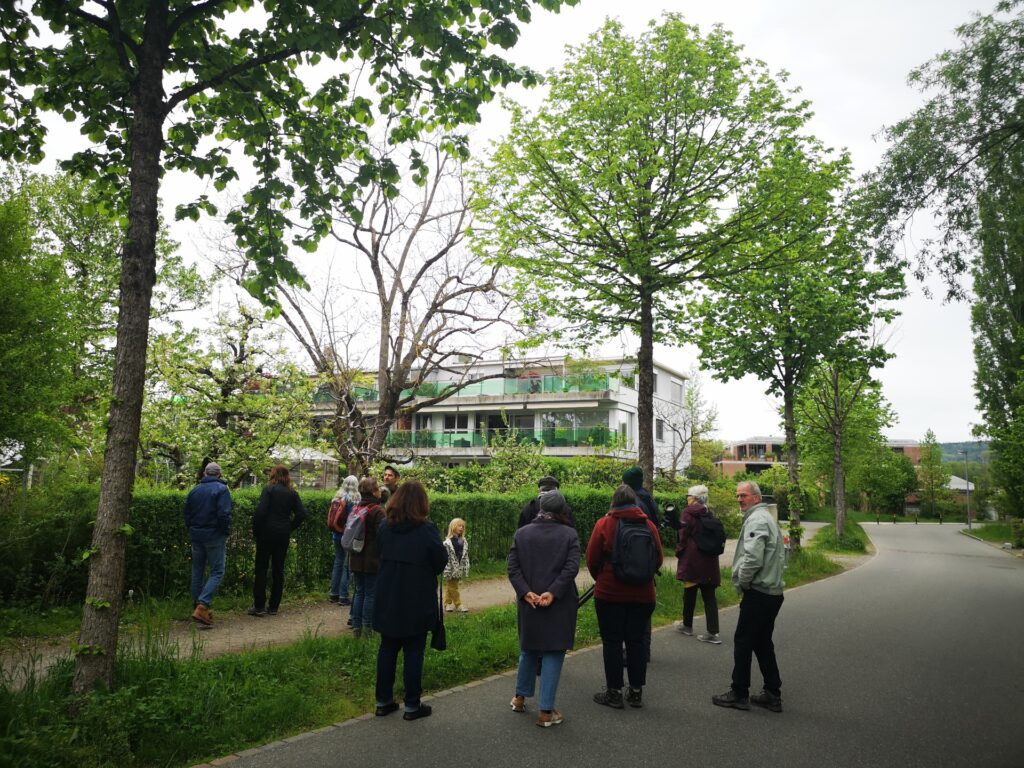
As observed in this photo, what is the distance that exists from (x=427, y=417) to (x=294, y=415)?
34.8 meters

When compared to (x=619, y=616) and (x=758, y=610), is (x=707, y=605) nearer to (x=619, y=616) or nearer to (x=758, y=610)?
(x=758, y=610)

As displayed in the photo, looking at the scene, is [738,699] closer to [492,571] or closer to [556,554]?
[556,554]

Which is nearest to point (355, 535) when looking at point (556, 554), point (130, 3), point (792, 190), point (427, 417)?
point (556, 554)

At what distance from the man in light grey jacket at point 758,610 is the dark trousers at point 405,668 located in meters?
2.56

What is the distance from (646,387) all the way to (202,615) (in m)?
8.17

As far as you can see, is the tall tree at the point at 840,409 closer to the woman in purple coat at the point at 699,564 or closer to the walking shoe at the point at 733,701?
the woman in purple coat at the point at 699,564

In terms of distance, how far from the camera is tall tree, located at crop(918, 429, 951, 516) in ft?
217

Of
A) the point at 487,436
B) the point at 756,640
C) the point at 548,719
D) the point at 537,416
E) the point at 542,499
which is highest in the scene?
the point at 537,416

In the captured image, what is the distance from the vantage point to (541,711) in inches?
202

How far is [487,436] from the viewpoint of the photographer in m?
43.7

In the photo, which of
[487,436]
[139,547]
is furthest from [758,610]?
[487,436]

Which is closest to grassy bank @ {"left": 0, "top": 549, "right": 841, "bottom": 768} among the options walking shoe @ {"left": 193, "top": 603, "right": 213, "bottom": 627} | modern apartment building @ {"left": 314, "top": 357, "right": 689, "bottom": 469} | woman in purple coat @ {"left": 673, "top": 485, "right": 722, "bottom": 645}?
walking shoe @ {"left": 193, "top": 603, "right": 213, "bottom": 627}

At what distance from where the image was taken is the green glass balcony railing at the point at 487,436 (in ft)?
131

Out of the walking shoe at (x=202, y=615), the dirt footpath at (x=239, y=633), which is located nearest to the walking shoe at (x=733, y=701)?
the dirt footpath at (x=239, y=633)
